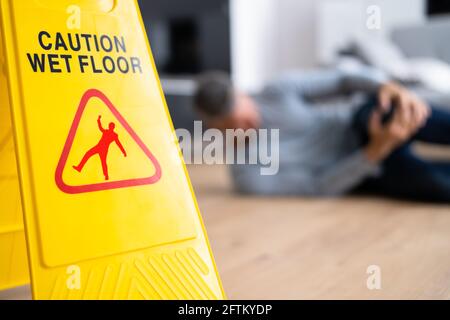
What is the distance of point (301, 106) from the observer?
2.19m

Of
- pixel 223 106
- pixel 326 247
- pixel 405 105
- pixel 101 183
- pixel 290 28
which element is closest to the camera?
pixel 101 183

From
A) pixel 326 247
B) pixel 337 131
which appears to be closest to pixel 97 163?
pixel 326 247

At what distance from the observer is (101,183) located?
85cm

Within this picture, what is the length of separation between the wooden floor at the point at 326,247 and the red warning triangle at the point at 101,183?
0.35 m

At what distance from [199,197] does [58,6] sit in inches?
54.1

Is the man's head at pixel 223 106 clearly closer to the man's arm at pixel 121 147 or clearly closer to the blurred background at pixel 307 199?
the blurred background at pixel 307 199

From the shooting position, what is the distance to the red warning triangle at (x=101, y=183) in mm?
820

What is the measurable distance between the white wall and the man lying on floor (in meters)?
2.09

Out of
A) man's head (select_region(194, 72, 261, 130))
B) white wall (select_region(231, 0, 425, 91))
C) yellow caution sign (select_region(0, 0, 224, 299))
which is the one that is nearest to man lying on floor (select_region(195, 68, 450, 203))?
man's head (select_region(194, 72, 261, 130))

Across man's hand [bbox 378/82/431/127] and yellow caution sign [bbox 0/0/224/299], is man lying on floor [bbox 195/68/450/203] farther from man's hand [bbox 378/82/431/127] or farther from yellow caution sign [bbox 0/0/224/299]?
yellow caution sign [bbox 0/0/224/299]

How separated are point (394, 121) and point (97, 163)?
4.18 ft

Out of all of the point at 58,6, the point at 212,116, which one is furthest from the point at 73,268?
the point at 212,116

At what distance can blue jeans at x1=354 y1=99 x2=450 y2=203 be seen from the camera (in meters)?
1.79

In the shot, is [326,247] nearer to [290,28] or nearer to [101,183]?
[101,183]
